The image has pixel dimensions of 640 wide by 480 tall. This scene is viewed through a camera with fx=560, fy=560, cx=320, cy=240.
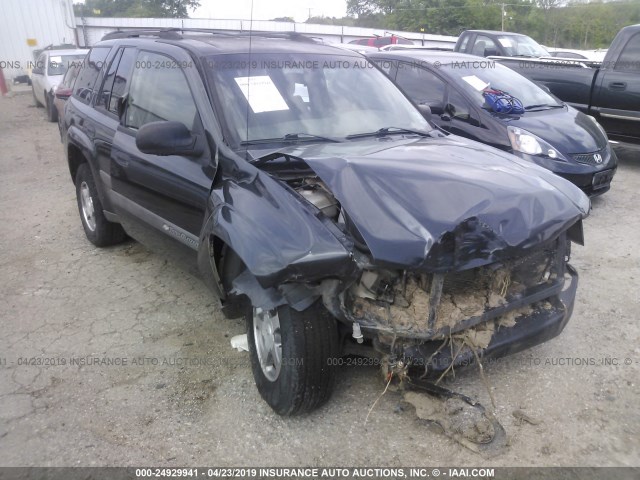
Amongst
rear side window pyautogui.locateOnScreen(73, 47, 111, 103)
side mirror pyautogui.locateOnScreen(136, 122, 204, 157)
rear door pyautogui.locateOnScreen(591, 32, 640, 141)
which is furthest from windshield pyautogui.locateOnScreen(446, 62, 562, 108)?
side mirror pyautogui.locateOnScreen(136, 122, 204, 157)

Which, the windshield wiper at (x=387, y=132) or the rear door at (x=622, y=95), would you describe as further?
the rear door at (x=622, y=95)

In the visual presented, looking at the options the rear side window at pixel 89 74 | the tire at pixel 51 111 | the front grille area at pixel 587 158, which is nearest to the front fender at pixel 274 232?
the rear side window at pixel 89 74

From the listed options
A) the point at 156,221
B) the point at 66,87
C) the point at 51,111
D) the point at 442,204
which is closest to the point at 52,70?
the point at 51,111

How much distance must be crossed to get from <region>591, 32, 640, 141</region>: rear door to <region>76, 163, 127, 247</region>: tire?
655 cm

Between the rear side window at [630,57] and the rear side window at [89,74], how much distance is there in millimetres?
6653

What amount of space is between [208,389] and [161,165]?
1459mm

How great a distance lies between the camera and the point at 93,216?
508 centimetres

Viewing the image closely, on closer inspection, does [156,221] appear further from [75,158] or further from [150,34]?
[75,158]

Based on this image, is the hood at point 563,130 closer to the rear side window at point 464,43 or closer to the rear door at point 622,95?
the rear door at point 622,95

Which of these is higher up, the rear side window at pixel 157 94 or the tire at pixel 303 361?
the rear side window at pixel 157 94

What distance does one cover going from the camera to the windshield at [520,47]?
11016 mm

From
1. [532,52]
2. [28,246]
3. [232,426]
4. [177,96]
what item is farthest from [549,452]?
[532,52]

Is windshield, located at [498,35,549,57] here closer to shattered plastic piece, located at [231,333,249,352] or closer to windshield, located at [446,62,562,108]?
windshield, located at [446,62,562,108]

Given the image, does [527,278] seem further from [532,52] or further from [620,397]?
[532,52]
